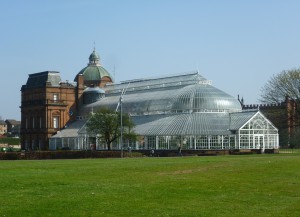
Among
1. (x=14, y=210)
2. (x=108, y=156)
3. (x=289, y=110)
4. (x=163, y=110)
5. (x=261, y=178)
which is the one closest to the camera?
(x=14, y=210)

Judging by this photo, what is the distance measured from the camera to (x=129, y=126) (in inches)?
3430

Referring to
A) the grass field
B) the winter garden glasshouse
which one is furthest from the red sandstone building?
the grass field

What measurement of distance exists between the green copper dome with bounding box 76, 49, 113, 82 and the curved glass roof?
345 inches

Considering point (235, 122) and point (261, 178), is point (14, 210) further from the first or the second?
point (235, 122)

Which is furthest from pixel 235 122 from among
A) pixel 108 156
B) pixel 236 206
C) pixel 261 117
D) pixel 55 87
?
pixel 236 206

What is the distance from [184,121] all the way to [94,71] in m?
49.8

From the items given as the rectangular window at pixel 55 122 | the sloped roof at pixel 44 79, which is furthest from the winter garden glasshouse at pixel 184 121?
the sloped roof at pixel 44 79

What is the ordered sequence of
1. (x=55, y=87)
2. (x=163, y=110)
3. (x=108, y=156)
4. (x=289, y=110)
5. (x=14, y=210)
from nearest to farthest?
(x=14, y=210), (x=108, y=156), (x=289, y=110), (x=163, y=110), (x=55, y=87)

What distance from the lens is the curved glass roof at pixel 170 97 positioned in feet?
310

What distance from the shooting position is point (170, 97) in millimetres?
99938

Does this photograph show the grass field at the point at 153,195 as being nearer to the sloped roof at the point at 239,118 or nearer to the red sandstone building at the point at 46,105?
the sloped roof at the point at 239,118

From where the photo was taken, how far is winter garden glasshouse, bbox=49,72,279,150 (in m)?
85.5

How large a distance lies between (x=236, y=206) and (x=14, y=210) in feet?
23.1

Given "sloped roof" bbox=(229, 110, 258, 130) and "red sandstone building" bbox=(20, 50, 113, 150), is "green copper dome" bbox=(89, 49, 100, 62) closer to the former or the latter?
"red sandstone building" bbox=(20, 50, 113, 150)
